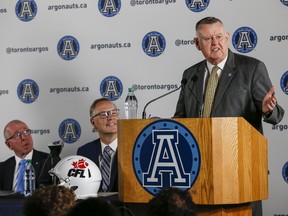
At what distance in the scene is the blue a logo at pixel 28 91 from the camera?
254 inches

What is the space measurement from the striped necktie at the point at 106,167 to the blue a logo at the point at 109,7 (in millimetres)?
1335

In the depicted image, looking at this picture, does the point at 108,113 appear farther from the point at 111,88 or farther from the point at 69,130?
the point at 69,130

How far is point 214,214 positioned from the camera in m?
3.40

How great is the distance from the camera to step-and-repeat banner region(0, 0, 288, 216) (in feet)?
17.9

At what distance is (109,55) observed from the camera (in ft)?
20.2

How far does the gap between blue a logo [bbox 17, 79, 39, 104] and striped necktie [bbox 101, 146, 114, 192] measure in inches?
46.9

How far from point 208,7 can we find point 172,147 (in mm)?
2567

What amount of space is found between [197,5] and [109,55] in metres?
0.99

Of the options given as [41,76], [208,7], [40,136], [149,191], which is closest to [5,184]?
[40,136]

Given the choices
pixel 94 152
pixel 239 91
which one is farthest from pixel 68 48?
pixel 239 91

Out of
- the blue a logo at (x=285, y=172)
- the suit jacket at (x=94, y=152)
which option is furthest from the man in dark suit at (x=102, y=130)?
the blue a logo at (x=285, y=172)

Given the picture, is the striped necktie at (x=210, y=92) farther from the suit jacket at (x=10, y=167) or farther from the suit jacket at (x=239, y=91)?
the suit jacket at (x=10, y=167)

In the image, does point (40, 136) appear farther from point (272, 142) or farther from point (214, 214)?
point (214, 214)

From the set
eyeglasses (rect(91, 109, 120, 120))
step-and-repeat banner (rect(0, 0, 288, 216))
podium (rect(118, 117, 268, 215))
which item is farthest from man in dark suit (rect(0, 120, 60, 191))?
podium (rect(118, 117, 268, 215))
